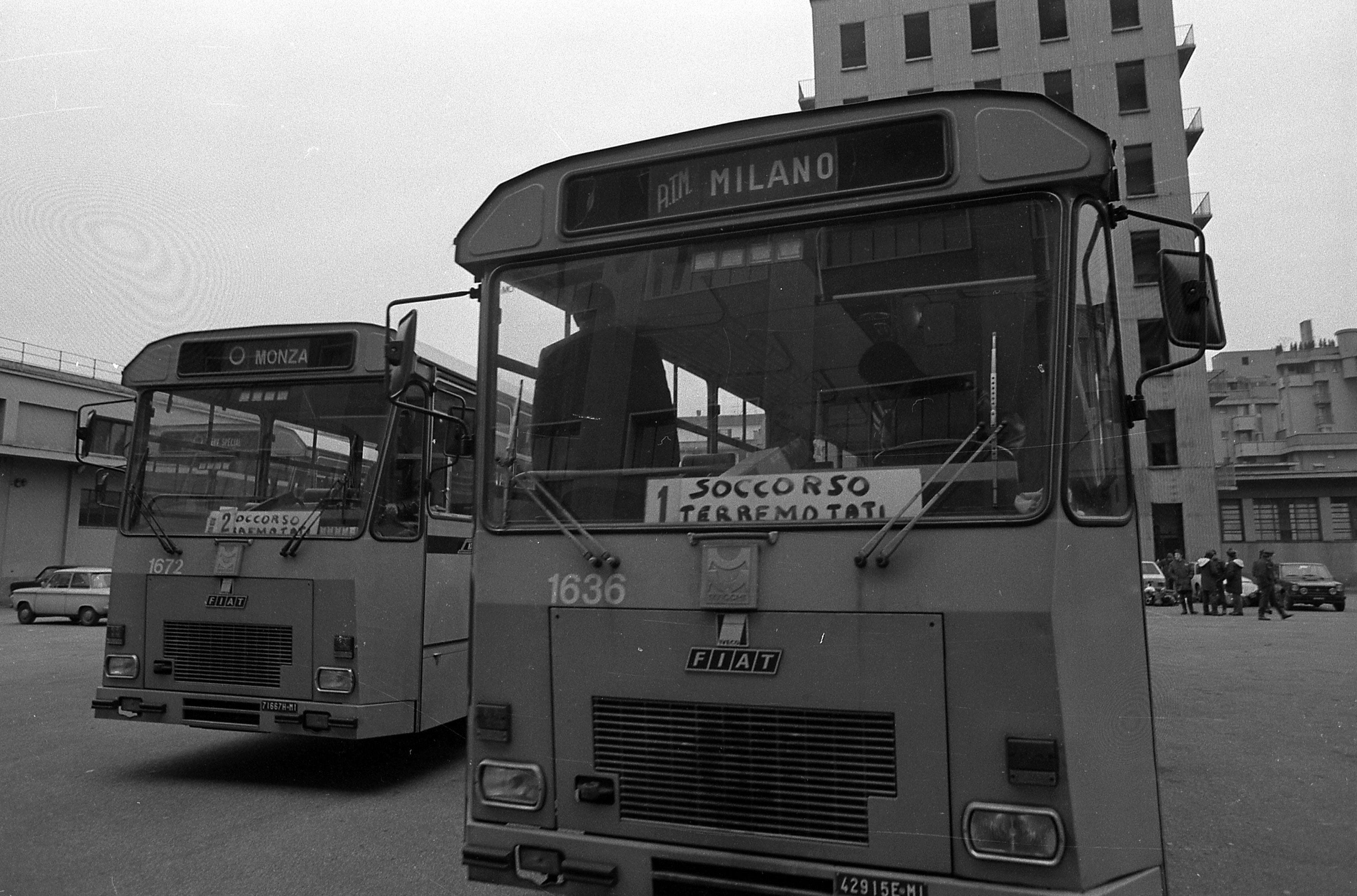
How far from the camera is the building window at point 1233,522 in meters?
42.6

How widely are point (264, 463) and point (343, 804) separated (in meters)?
2.30

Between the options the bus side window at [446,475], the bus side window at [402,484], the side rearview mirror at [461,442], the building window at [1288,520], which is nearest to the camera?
the side rearview mirror at [461,442]

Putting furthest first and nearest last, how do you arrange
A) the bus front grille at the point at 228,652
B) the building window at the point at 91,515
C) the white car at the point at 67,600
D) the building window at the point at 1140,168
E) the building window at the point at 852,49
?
the building window at the point at 852,49 < the building window at the point at 91,515 < the white car at the point at 67,600 < the bus front grille at the point at 228,652 < the building window at the point at 1140,168

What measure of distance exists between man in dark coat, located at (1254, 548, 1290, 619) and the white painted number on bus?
82.7 ft

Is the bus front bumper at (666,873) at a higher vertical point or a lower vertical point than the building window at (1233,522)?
lower

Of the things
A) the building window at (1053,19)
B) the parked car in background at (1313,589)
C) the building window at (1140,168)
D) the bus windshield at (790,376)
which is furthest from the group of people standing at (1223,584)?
the bus windshield at (790,376)

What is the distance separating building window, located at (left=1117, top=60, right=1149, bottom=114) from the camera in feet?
59.1

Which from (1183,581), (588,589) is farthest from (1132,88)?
(588,589)

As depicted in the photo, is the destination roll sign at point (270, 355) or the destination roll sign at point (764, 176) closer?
the destination roll sign at point (764, 176)

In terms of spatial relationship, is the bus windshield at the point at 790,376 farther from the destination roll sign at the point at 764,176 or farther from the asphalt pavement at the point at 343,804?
the asphalt pavement at the point at 343,804

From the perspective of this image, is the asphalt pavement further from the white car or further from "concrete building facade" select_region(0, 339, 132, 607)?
"concrete building facade" select_region(0, 339, 132, 607)

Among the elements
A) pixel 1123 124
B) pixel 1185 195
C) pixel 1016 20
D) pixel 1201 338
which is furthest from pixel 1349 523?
pixel 1201 338

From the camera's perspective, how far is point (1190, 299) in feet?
11.7

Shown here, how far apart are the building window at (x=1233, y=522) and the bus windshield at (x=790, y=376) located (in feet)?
146
